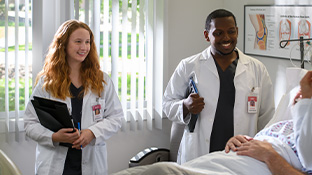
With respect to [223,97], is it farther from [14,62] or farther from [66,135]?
[14,62]

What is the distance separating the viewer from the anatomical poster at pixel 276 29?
3492 millimetres

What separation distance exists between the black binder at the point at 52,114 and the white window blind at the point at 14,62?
30.5 inches

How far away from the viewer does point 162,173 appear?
68.0 inches

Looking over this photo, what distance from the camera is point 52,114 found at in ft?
8.63

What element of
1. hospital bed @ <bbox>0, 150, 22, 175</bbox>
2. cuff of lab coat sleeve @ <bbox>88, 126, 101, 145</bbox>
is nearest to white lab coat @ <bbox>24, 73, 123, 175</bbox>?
cuff of lab coat sleeve @ <bbox>88, 126, 101, 145</bbox>

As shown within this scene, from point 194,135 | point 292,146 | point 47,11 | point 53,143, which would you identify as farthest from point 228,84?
point 47,11

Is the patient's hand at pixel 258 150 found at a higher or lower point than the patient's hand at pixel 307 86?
lower

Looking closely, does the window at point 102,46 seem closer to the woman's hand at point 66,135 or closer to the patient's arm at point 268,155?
the woman's hand at point 66,135

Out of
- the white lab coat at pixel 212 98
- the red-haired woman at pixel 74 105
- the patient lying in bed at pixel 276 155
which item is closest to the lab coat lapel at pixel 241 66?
the white lab coat at pixel 212 98

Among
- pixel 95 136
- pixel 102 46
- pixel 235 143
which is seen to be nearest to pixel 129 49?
pixel 102 46

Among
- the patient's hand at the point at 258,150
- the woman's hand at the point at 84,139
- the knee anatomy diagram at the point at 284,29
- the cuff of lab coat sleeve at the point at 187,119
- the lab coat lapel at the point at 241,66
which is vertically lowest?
the woman's hand at the point at 84,139

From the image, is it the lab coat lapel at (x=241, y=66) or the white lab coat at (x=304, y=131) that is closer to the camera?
the white lab coat at (x=304, y=131)

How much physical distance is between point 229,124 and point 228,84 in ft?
0.84

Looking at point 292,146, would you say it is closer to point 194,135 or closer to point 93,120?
point 194,135
